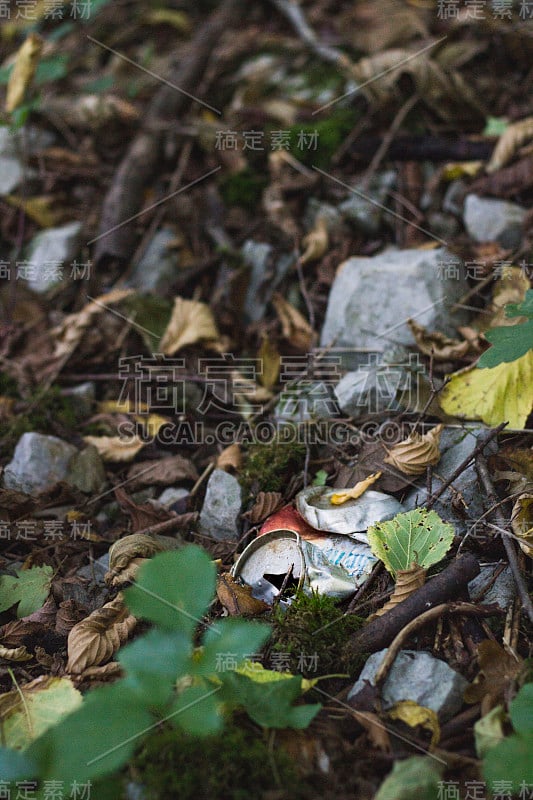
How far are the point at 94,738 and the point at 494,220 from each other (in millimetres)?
2481

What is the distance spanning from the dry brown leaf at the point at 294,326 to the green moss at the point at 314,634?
123cm

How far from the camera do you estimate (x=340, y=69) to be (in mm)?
3611

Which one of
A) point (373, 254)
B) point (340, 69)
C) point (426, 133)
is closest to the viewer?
point (373, 254)

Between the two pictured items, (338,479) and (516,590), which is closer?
(516,590)

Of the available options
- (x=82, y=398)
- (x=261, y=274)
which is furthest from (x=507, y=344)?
(x=82, y=398)

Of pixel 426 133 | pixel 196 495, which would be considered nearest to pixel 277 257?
pixel 426 133

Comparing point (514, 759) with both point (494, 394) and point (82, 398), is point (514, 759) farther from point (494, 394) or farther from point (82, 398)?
point (82, 398)

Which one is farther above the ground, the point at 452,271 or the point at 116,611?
the point at 452,271

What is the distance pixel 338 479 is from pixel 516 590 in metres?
0.64

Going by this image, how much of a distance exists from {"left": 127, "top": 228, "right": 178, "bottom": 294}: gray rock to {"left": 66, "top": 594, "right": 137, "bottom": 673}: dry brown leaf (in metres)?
1.64

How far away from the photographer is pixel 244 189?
325cm

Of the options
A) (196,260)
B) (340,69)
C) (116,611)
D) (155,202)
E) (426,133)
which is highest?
(340,69)

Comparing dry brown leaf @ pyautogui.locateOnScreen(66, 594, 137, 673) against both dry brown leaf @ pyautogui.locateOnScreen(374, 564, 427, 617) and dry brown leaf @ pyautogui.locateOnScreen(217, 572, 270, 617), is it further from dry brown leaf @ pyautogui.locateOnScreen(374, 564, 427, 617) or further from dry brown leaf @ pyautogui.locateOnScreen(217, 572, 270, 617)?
dry brown leaf @ pyautogui.locateOnScreen(374, 564, 427, 617)

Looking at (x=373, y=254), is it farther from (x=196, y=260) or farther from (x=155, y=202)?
(x=155, y=202)
